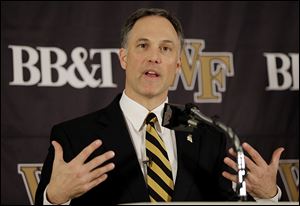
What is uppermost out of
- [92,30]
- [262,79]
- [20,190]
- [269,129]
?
[92,30]

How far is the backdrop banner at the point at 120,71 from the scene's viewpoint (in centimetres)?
322

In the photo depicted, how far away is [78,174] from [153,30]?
0.71 meters

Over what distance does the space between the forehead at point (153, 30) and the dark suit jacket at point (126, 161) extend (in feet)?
0.88

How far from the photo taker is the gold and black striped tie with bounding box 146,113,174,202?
2.15 meters

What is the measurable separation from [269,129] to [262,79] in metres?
0.28

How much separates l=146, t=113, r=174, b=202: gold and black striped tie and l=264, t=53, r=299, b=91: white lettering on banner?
58.0 inches

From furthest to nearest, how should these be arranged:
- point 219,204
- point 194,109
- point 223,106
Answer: point 223,106, point 194,109, point 219,204

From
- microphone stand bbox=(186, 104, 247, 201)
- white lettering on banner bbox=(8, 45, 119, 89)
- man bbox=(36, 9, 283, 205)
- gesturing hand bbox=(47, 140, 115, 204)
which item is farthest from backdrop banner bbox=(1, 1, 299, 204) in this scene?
microphone stand bbox=(186, 104, 247, 201)

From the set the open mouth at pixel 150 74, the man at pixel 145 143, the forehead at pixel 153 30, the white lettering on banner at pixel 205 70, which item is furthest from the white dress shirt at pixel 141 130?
the white lettering on banner at pixel 205 70

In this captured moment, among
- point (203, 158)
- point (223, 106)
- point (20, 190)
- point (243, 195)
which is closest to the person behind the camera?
point (243, 195)

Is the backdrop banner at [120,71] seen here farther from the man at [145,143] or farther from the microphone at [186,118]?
the microphone at [186,118]

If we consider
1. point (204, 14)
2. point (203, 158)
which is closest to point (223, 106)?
point (204, 14)

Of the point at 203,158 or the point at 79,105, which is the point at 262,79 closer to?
the point at 79,105

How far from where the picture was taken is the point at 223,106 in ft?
11.3
